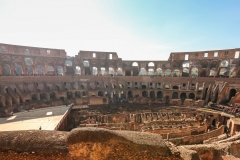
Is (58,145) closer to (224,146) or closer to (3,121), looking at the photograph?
(224,146)

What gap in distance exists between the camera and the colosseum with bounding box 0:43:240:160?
5.16 meters

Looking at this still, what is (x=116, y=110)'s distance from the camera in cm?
2062

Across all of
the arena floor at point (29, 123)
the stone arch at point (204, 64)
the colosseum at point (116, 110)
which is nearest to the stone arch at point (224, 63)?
the colosseum at point (116, 110)

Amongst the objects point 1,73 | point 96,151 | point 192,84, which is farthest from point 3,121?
point 192,84

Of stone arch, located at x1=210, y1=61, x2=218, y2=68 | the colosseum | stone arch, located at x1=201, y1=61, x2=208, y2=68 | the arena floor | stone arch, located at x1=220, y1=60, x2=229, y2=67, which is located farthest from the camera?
stone arch, located at x1=201, y1=61, x2=208, y2=68

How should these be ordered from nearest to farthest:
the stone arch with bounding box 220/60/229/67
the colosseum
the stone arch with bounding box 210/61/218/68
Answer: the colosseum → the stone arch with bounding box 220/60/229/67 → the stone arch with bounding box 210/61/218/68

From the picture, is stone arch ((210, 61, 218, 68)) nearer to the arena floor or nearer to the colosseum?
the colosseum

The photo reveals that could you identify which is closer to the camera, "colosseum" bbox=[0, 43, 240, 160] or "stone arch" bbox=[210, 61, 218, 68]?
"colosseum" bbox=[0, 43, 240, 160]

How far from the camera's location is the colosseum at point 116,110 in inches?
203

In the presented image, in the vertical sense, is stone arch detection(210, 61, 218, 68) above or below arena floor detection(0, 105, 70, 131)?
above

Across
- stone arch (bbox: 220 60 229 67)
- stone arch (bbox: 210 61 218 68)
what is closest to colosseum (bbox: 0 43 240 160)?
stone arch (bbox: 210 61 218 68)

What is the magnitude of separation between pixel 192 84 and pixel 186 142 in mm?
19361

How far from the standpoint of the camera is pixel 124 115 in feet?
57.7

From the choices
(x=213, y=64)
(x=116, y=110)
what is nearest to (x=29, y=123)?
(x=116, y=110)
